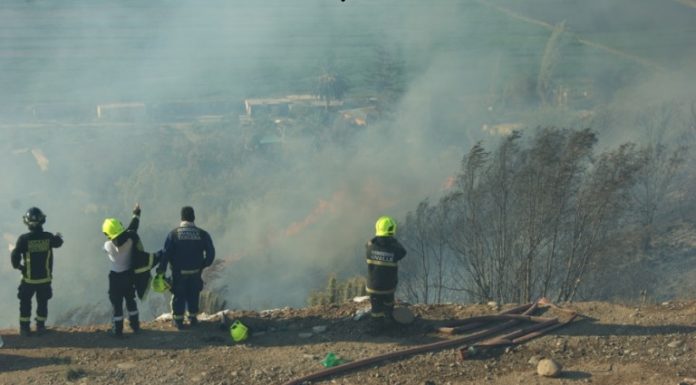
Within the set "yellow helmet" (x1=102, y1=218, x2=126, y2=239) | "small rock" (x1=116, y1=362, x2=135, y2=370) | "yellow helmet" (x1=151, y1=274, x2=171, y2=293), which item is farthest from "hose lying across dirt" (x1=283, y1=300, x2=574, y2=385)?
"yellow helmet" (x1=102, y1=218, x2=126, y2=239)

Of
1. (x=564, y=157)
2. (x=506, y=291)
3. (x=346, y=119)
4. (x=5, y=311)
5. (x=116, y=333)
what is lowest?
(x=5, y=311)

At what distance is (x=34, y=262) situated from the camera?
32.9 ft

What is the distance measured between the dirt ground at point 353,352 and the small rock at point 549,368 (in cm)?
6

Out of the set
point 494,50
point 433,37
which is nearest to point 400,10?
point 433,37

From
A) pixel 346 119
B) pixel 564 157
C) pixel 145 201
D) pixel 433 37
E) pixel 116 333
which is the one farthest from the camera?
pixel 433 37

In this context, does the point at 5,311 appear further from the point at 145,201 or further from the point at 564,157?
the point at 564,157

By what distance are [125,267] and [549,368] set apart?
212 inches

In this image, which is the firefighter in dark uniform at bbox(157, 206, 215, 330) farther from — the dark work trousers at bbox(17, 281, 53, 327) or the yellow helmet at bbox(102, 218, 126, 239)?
the dark work trousers at bbox(17, 281, 53, 327)

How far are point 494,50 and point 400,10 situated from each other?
16.1 m

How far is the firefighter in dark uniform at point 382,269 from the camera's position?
9.76 m

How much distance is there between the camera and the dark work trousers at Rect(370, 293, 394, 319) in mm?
9828

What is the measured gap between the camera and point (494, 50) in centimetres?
9906

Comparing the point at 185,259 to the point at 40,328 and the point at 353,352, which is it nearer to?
the point at 40,328

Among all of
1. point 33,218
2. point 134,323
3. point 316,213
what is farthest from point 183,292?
point 316,213
